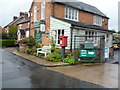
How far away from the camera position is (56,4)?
45.9 ft

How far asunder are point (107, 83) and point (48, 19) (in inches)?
424

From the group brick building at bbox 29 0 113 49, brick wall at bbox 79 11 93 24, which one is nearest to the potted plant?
brick building at bbox 29 0 113 49

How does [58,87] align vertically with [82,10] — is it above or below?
below

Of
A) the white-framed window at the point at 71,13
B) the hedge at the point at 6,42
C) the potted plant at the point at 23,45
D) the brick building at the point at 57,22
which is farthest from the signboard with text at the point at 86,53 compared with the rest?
the hedge at the point at 6,42

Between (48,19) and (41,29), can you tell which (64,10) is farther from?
(41,29)

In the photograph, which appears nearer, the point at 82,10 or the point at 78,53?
the point at 78,53

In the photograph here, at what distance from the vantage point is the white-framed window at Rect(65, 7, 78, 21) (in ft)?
50.2

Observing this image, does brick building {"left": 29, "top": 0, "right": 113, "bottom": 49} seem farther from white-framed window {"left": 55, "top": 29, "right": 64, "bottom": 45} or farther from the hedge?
the hedge

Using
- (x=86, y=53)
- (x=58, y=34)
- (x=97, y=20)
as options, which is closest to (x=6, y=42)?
(x=58, y=34)

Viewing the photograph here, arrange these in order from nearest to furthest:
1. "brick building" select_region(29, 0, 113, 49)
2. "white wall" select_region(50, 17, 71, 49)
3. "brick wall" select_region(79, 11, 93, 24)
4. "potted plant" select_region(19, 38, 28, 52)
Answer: "white wall" select_region(50, 17, 71, 49)
"brick building" select_region(29, 0, 113, 49)
"potted plant" select_region(19, 38, 28, 52)
"brick wall" select_region(79, 11, 93, 24)

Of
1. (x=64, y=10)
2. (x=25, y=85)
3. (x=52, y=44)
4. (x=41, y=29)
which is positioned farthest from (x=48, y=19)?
(x=25, y=85)

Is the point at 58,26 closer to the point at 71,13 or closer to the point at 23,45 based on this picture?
the point at 71,13

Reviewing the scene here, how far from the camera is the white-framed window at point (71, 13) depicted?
602 inches

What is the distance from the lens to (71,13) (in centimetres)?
1576
